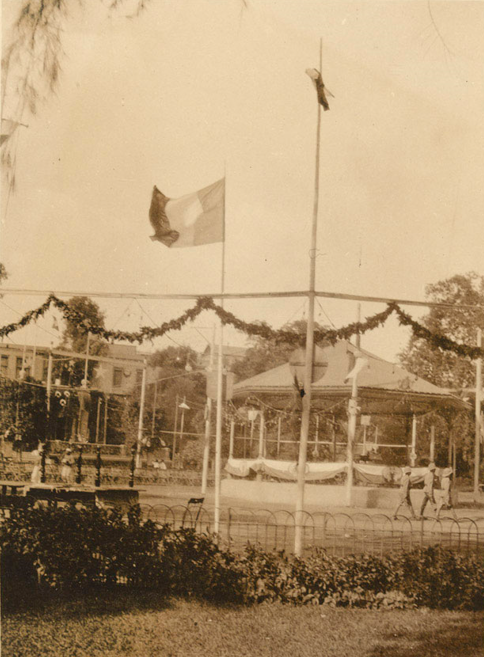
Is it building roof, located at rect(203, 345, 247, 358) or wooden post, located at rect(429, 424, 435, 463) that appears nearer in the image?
Result: building roof, located at rect(203, 345, 247, 358)

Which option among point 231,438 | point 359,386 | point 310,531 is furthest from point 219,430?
point 359,386

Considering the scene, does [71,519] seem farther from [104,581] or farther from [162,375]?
[162,375]

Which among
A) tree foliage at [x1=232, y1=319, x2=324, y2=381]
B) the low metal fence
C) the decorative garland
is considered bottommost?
the low metal fence

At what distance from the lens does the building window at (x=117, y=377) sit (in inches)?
278

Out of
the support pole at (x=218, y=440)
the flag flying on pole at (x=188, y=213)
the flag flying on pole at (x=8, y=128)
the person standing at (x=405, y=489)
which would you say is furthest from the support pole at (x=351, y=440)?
the flag flying on pole at (x=8, y=128)

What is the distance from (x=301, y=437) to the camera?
716 cm

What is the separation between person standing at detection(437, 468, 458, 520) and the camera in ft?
24.6

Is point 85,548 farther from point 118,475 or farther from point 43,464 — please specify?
point 43,464

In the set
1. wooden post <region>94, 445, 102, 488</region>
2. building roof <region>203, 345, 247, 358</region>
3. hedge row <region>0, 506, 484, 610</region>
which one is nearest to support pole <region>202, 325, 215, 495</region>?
building roof <region>203, 345, 247, 358</region>

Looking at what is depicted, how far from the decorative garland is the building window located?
13.9 inches

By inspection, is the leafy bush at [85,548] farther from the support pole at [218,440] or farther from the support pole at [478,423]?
the support pole at [478,423]

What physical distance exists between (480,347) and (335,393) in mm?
1670

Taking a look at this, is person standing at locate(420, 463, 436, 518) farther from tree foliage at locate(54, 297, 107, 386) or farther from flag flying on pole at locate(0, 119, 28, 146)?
flag flying on pole at locate(0, 119, 28, 146)

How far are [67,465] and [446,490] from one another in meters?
4.21
